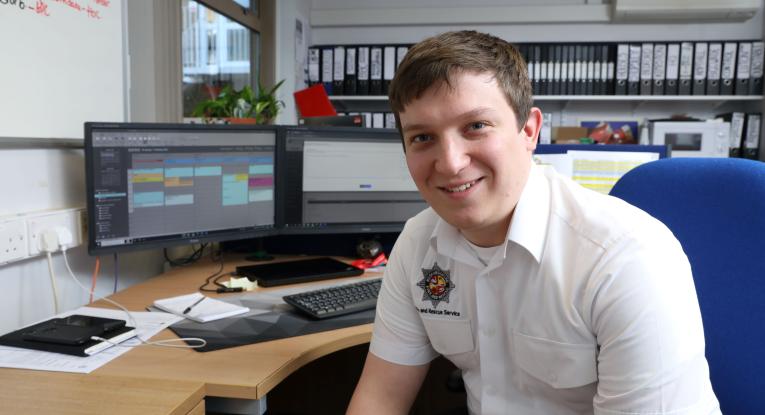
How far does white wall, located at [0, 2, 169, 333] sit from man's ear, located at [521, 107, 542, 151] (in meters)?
1.09

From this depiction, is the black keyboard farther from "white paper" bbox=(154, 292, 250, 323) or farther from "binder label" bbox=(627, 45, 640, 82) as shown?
"binder label" bbox=(627, 45, 640, 82)

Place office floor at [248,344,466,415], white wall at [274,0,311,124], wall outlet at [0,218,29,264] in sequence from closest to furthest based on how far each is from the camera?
wall outlet at [0,218,29,264] → office floor at [248,344,466,415] → white wall at [274,0,311,124]

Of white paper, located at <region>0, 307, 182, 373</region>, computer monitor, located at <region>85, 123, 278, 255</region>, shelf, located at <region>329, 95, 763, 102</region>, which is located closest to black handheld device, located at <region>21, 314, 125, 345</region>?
white paper, located at <region>0, 307, 182, 373</region>

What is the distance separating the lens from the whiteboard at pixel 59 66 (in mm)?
1298

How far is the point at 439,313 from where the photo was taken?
1055 mm

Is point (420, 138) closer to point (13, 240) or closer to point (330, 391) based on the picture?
point (13, 240)

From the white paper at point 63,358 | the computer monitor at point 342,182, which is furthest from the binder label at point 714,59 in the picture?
the white paper at point 63,358

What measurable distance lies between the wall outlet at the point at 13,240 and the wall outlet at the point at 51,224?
0.06 ft

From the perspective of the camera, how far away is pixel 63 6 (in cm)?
146

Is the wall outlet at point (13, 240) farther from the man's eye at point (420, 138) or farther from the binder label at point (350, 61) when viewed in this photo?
the binder label at point (350, 61)

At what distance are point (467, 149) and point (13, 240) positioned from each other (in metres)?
1.03

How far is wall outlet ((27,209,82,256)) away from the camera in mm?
1360

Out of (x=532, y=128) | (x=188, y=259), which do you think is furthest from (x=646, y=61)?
(x=532, y=128)

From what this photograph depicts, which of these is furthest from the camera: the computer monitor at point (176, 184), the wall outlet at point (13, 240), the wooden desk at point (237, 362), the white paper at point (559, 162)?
the white paper at point (559, 162)
